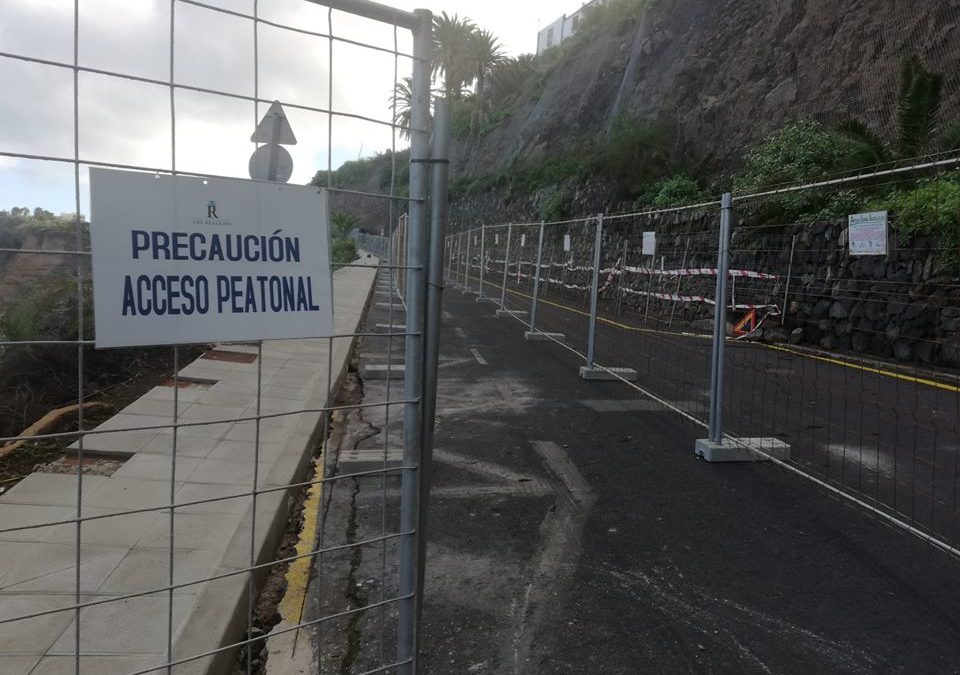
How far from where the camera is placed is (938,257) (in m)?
11.1

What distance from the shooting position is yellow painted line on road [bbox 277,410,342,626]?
11.9ft

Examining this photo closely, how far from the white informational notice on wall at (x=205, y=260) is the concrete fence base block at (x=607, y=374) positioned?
7.69 m

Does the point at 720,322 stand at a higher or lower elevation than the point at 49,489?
higher

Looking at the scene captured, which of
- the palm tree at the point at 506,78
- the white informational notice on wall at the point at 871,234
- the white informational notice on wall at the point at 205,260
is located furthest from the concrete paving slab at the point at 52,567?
the palm tree at the point at 506,78

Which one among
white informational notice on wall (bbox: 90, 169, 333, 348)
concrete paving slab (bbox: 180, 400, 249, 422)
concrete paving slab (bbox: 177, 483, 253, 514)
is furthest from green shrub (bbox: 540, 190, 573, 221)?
white informational notice on wall (bbox: 90, 169, 333, 348)

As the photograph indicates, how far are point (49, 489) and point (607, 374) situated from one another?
680cm

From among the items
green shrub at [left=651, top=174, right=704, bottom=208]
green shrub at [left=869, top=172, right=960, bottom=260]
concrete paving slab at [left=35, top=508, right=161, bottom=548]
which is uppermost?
green shrub at [left=651, top=174, right=704, bottom=208]

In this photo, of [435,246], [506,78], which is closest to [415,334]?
[435,246]

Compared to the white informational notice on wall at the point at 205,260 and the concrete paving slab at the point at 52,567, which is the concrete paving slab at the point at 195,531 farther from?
the white informational notice on wall at the point at 205,260

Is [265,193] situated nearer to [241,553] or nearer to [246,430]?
[241,553]

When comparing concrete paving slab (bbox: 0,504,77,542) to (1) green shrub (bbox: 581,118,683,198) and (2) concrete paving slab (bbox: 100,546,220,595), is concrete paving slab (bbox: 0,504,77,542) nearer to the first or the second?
(2) concrete paving slab (bbox: 100,546,220,595)

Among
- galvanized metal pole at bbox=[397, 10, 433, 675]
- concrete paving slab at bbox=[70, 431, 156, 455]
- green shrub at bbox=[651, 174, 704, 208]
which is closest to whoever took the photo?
galvanized metal pole at bbox=[397, 10, 433, 675]

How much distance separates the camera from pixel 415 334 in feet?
8.14

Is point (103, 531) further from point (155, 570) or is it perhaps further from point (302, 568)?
point (302, 568)
